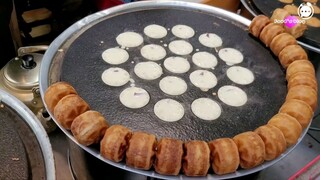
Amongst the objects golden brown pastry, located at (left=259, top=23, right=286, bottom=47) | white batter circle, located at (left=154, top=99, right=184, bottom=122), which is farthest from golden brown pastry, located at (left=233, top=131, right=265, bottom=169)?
golden brown pastry, located at (left=259, top=23, right=286, bottom=47)

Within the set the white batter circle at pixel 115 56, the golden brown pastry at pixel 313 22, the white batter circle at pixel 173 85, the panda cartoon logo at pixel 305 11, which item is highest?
the panda cartoon logo at pixel 305 11

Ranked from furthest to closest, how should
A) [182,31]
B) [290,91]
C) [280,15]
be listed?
[280,15], [182,31], [290,91]

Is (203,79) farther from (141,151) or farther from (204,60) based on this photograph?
(141,151)

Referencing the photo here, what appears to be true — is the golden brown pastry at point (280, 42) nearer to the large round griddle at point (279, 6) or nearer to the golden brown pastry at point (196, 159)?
the large round griddle at point (279, 6)

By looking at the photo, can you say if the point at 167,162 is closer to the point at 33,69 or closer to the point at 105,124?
the point at 105,124

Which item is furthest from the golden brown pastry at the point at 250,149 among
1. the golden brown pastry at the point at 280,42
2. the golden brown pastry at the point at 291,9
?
the golden brown pastry at the point at 291,9

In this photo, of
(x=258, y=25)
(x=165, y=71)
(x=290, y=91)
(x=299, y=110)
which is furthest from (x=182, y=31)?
(x=299, y=110)
